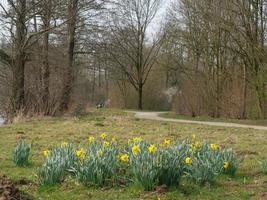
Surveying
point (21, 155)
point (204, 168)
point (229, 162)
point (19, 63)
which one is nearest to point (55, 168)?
point (21, 155)

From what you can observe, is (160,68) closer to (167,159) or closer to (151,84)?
(151,84)

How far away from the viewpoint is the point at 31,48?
2322 cm

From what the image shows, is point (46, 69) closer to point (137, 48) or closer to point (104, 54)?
point (104, 54)

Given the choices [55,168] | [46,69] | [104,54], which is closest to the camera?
[55,168]

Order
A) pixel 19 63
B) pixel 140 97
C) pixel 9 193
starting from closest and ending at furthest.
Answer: pixel 9 193, pixel 19 63, pixel 140 97

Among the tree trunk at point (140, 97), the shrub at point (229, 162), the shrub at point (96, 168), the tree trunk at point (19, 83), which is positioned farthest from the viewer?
the tree trunk at point (140, 97)

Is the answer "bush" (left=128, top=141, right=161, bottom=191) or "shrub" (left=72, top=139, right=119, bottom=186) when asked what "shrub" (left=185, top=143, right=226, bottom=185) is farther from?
"shrub" (left=72, top=139, right=119, bottom=186)

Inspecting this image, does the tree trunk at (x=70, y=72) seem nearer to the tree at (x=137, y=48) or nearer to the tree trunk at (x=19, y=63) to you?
the tree trunk at (x=19, y=63)

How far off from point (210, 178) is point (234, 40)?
22053mm

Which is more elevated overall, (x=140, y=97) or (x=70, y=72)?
(x=70, y=72)

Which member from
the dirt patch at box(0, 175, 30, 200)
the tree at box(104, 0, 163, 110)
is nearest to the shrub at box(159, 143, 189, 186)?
the dirt patch at box(0, 175, 30, 200)

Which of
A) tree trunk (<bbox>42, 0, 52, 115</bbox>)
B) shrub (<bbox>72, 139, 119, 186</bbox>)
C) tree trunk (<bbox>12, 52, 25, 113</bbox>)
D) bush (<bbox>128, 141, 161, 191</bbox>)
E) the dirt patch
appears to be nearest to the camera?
the dirt patch

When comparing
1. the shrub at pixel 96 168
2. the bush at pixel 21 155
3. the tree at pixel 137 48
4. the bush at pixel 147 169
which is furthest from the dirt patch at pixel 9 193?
the tree at pixel 137 48

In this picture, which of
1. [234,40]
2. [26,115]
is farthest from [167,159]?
[234,40]
